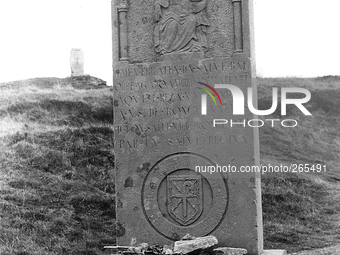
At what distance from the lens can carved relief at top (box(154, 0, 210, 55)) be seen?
6965mm

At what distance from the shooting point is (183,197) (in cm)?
685

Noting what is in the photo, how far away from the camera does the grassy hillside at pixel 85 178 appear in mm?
A: 10508

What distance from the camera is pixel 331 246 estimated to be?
10.1 meters

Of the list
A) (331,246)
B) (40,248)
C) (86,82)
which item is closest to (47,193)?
(40,248)

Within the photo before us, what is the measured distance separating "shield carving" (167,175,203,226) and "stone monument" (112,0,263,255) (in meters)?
0.01

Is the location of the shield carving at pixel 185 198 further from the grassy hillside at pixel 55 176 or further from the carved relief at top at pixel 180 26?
the grassy hillside at pixel 55 176

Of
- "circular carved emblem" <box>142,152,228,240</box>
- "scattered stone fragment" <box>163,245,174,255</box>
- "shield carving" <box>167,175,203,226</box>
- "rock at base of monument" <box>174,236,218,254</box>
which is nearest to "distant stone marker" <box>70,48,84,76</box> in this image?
"circular carved emblem" <box>142,152,228,240</box>

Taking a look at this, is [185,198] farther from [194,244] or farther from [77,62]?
[77,62]

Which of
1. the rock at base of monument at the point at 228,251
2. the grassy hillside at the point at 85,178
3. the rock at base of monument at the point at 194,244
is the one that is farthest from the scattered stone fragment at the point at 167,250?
the grassy hillside at the point at 85,178

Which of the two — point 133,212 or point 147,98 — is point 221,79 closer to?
point 147,98

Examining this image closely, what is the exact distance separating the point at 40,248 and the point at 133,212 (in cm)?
365

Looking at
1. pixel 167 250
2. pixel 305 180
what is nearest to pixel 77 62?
pixel 305 180

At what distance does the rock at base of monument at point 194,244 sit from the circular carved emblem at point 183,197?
0.39 metres

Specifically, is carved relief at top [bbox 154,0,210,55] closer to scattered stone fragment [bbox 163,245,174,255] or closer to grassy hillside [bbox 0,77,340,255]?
scattered stone fragment [bbox 163,245,174,255]
